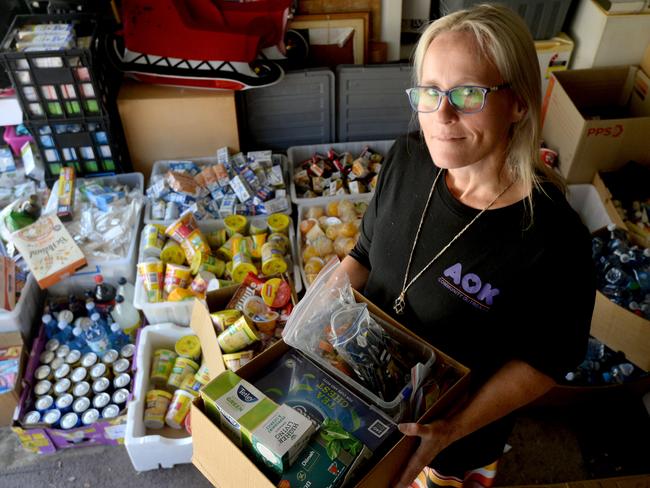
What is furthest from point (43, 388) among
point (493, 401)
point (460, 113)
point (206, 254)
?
point (460, 113)

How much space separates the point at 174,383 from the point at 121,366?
25 cm

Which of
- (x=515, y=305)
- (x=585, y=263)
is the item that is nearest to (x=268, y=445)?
(x=515, y=305)

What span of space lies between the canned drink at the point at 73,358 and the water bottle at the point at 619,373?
6.80 feet

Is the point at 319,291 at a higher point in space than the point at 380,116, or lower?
higher

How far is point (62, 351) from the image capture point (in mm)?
2227

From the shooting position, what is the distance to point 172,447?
1.99 m

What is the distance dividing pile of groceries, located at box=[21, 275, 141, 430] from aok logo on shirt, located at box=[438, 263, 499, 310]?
1448 millimetres

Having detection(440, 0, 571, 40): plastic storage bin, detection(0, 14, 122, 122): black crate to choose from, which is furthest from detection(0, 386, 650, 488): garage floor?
detection(440, 0, 571, 40): plastic storage bin

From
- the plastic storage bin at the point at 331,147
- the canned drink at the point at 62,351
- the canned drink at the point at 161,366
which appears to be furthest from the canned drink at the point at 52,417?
the plastic storage bin at the point at 331,147

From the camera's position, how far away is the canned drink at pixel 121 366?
218 centimetres

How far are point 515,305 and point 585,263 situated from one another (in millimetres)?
154

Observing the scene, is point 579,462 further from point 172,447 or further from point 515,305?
point 172,447

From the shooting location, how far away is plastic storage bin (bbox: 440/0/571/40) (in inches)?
110

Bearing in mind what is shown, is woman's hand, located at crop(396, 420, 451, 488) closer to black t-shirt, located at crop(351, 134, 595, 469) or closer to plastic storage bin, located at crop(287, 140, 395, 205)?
black t-shirt, located at crop(351, 134, 595, 469)
